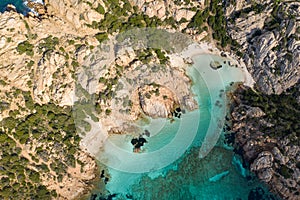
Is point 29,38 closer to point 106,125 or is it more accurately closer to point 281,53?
point 106,125

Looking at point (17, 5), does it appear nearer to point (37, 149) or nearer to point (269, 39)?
point (37, 149)

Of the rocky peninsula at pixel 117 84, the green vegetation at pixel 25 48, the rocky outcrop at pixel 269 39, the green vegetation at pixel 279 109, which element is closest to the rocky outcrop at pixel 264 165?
the rocky peninsula at pixel 117 84

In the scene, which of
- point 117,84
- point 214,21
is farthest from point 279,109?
point 117,84

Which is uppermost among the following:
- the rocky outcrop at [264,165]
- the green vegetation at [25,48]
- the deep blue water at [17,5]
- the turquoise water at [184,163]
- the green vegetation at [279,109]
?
the deep blue water at [17,5]

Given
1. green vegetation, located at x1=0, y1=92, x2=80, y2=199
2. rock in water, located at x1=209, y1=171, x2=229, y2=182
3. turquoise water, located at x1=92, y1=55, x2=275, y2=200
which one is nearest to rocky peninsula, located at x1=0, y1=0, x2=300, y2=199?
green vegetation, located at x1=0, y1=92, x2=80, y2=199

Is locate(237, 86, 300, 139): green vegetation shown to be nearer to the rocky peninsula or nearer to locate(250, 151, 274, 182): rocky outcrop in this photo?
the rocky peninsula

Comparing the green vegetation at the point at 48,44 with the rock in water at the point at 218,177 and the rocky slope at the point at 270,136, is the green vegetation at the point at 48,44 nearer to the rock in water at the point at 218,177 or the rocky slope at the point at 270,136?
the rocky slope at the point at 270,136
